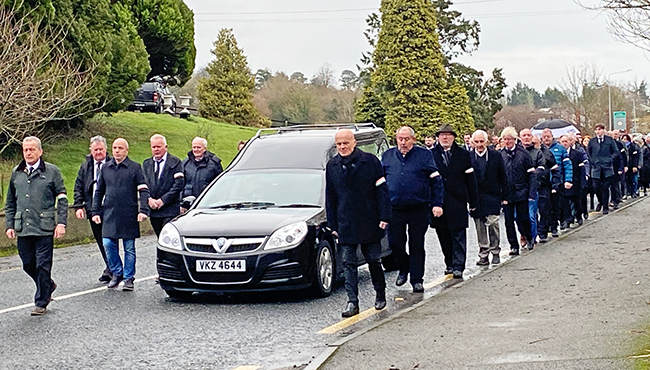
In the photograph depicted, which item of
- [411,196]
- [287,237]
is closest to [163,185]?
[287,237]

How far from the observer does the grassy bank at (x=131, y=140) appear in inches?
1064

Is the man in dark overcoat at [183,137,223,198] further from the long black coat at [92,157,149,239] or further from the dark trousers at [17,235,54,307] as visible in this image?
the dark trousers at [17,235,54,307]

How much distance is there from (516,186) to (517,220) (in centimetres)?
60

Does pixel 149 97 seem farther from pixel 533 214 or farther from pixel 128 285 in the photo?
pixel 128 285

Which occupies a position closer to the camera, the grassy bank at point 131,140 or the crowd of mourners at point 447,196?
the crowd of mourners at point 447,196

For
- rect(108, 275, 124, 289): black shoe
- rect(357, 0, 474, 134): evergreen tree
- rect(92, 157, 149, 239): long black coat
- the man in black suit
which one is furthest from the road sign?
rect(108, 275, 124, 289): black shoe

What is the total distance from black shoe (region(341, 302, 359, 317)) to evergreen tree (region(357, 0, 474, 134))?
3861 centimetres

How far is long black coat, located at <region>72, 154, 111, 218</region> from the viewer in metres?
12.7

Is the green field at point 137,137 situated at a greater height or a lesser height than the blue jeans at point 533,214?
greater

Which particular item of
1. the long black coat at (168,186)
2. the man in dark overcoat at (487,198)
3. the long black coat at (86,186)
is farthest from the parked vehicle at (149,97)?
the man in dark overcoat at (487,198)

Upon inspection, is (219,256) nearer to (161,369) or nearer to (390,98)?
(161,369)

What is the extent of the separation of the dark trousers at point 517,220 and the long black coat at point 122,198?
229 inches

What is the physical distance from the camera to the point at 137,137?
3747cm

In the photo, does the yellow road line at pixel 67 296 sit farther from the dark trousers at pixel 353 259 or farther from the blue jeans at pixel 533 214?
the blue jeans at pixel 533 214
